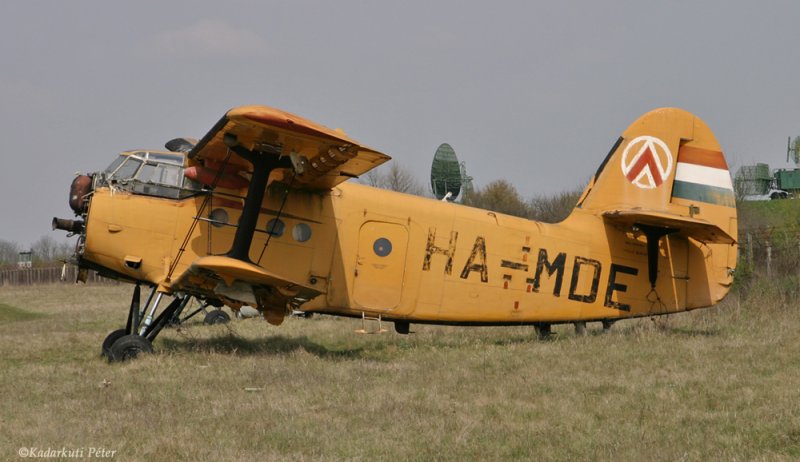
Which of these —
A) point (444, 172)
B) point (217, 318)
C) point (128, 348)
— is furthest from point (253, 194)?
point (444, 172)

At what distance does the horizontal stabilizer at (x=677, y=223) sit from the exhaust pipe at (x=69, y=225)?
810cm

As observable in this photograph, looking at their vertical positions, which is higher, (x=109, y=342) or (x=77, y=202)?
(x=77, y=202)

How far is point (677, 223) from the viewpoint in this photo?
12250 millimetres

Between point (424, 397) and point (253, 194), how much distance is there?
384cm

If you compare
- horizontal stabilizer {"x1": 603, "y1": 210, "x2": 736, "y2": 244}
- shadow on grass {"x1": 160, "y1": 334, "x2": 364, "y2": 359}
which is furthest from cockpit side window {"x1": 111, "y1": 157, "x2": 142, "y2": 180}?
horizontal stabilizer {"x1": 603, "y1": 210, "x2": 736, "y2": 244}

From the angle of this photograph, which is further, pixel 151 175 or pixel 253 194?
pixel 151 175

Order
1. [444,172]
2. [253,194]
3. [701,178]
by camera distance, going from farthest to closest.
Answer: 1. [444,172]
2. [701,178]
3. [253,194]

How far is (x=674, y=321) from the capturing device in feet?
51.3

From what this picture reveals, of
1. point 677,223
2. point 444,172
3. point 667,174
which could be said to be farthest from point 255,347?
point 444,172

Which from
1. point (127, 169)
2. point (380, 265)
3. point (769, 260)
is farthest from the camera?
point (769, 260)

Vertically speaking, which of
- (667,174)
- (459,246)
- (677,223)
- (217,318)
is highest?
(667,174)

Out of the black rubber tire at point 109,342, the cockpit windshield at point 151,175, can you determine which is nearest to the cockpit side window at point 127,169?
the cockpit windshield at point 151,175

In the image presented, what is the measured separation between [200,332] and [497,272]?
21.2 feet

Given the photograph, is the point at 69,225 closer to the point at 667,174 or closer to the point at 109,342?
the point at 109,342
